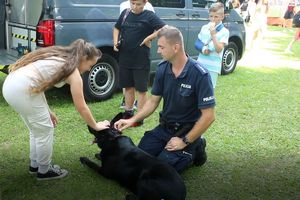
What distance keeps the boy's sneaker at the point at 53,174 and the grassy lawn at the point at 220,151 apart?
50 mm

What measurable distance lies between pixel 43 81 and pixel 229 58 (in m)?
5.82

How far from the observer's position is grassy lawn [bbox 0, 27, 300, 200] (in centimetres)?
338

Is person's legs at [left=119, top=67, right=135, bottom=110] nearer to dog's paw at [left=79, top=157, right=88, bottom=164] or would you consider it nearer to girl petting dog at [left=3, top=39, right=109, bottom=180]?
dog's paw at [left=79, top=157, right=88, bottom=164]

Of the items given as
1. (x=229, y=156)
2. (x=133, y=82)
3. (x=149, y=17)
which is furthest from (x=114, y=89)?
(x=229, y=156)

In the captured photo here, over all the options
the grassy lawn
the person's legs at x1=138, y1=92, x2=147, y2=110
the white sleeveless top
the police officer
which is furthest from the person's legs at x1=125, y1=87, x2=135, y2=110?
the white sleeveless top

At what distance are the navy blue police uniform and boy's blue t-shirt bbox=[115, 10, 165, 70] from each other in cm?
118

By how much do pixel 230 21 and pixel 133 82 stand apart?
149 inches

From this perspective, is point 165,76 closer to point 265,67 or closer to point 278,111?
point 278,111

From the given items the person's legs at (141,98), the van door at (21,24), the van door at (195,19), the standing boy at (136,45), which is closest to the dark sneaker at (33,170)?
the standing boy at (136,45)

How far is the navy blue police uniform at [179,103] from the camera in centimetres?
326

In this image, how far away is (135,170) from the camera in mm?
3162

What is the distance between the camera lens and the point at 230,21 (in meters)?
7.88

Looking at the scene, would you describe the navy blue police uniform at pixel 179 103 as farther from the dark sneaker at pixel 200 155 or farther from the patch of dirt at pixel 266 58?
the patch of dirt at pixel 266 58

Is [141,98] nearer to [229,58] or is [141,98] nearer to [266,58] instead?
[229,58]
